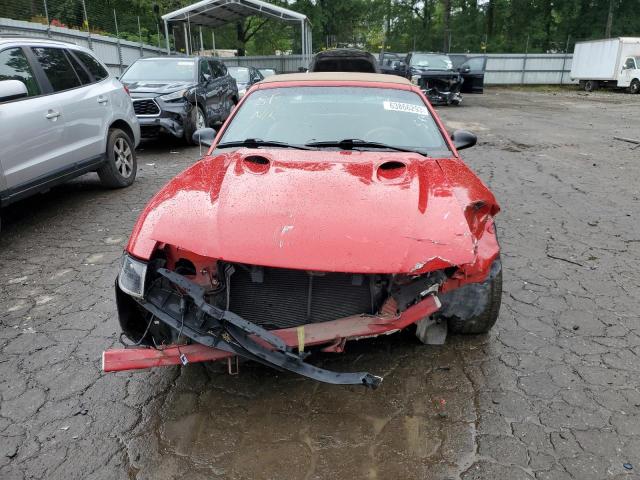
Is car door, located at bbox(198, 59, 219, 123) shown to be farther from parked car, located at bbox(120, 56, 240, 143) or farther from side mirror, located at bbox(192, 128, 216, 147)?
side mirror, located at bbox(192, 128, 216, 147)

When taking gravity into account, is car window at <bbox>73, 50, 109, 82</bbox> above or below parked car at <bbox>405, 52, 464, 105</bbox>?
above

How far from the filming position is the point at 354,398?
2650 mm

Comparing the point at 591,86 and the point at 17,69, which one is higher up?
the point at 17,69

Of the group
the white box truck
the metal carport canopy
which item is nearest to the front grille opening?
the metal carport canopy

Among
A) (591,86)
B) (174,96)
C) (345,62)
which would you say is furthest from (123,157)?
(591,86)

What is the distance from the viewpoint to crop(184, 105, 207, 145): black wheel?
9594 mm

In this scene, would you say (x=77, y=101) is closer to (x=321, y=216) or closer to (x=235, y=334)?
(x=321, y=216)

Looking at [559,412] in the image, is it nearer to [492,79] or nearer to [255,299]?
[255,299]

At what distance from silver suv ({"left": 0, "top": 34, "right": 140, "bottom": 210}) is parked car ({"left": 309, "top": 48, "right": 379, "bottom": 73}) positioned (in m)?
6.50

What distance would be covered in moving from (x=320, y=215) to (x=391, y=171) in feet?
2.41

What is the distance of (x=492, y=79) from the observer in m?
33.1

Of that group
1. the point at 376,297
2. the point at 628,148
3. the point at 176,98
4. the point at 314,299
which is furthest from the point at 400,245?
the point at 628,148

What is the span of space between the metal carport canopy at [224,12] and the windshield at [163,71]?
1062cm

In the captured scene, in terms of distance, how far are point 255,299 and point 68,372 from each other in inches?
51.3
